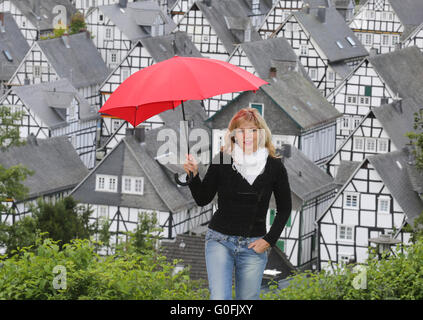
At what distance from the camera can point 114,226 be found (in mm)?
49906

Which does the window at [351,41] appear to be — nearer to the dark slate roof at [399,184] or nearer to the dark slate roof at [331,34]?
the dark slate roof at [331,34]

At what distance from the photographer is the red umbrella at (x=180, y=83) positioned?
41.2ft

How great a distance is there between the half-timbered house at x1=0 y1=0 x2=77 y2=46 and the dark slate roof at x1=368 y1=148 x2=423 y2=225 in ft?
160

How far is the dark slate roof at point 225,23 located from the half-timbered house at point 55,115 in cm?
1674

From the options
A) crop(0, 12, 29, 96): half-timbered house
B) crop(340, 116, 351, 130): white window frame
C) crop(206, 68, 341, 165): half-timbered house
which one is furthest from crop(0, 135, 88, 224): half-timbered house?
crop(0, 12, 29, 96): half-timbered house

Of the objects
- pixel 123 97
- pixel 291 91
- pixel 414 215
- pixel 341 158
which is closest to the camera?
pixel 123 97

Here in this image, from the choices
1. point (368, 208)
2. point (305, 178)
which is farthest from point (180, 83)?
point (305, 178)

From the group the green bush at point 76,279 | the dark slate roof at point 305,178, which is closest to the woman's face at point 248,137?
the green bush at point 76,279

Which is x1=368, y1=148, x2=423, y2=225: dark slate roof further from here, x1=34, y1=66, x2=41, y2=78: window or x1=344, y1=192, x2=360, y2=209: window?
x1=34, y1=66, x2=41, y2=78: window

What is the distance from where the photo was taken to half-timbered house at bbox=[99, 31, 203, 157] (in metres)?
68.7

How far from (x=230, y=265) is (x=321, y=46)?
64.7 metres
